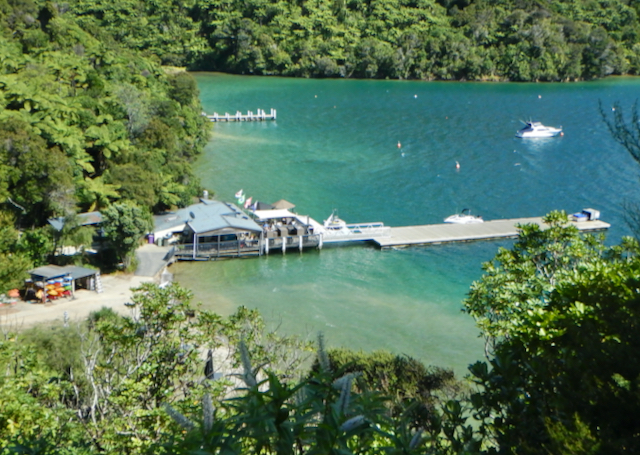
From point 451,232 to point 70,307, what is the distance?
1833 cm

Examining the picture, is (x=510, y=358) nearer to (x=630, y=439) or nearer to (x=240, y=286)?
(x=630, y=439)

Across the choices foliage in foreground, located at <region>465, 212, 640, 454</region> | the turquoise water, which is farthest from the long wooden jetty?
foliage in foreground, located at <region>465, 212, 640, 454</region>

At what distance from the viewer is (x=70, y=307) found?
72.1ft

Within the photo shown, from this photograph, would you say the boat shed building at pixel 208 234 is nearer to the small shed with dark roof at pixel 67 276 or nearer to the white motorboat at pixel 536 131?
the small shed with dark roof at pixel 67 276

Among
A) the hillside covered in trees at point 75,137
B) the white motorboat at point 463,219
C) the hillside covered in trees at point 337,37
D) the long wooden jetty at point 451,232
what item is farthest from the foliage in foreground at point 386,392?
the hillside covered in trees at point 337,37

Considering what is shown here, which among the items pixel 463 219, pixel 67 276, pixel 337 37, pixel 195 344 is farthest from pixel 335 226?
pixel 337 37

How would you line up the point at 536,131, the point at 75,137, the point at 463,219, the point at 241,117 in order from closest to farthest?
the point at 75,137 < the point at 463,219 < the point at 536,131 < the point at 241,117

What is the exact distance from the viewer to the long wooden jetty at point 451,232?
31359 millimetres

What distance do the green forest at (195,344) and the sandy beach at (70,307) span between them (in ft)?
3.96

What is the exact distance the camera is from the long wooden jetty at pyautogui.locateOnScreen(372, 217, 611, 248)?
31359 millimetres

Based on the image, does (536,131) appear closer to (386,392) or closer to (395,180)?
(395,180)

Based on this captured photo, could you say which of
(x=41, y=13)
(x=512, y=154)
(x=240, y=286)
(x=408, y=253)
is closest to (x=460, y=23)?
(x=512, y=154)

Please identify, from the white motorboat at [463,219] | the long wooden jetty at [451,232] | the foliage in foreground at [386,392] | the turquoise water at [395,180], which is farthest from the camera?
the white motorboat at [463,219]

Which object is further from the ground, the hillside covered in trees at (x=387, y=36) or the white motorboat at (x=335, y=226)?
the hillside covered in trees at (x=387, y=36)
